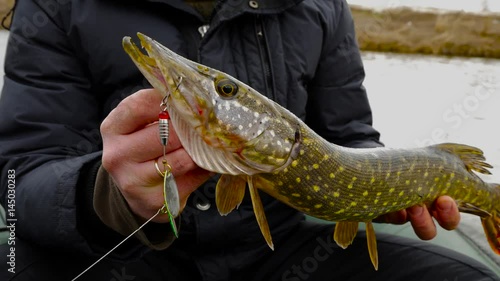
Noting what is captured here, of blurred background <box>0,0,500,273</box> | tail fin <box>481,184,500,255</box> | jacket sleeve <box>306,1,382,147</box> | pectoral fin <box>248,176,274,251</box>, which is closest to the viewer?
pectoral fin <box>248,176,274,251</box>

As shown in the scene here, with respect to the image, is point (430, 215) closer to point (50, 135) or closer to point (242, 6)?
point (242, 6)

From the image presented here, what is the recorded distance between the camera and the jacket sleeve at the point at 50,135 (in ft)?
3.98

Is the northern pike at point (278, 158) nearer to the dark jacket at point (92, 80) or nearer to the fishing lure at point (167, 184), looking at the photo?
the fishing lure at point (167, 184)

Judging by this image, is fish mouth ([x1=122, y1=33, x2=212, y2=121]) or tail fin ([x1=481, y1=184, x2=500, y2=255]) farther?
tail fin ([x1=481, y1=184, x2=500, y2=255])

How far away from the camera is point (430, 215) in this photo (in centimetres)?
144

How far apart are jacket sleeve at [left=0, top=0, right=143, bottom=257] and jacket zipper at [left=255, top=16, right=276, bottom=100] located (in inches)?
16.0

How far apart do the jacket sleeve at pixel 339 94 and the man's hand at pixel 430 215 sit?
→ 27 centimetres

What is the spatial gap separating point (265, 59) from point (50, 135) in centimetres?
52

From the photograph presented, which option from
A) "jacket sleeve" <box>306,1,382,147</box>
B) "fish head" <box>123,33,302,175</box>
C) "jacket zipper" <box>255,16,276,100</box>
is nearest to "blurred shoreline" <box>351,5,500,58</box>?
"jacket sleeve" <box>306,1,382,147</box>

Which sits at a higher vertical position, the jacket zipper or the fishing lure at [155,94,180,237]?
the fishing lure at [155,94,180,237]

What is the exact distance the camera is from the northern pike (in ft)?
3.01

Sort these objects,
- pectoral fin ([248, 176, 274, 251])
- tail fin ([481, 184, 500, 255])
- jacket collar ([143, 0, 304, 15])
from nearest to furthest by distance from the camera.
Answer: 1. pectoral fin ([248, 176, 274, 251])
2. jacket collar ([143, 0, 304, 15])
3. tail fin ([481, 184, 500, 255])

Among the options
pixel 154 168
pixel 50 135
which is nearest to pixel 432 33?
pixel 50 135

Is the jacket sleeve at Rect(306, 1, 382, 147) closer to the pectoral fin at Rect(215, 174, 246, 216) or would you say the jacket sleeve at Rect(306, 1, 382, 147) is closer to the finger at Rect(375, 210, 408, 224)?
the finger at Rect(375, 210, 408, 224)
